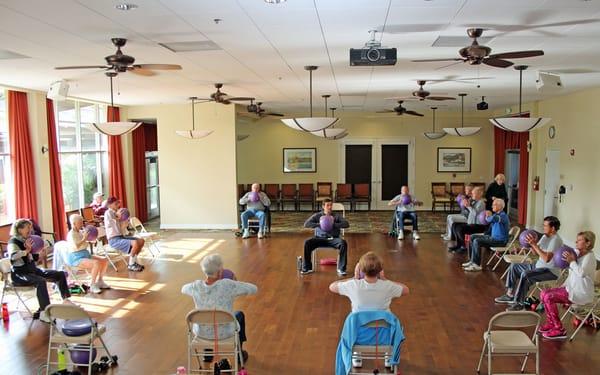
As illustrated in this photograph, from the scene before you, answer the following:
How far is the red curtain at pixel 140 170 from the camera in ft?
45.4

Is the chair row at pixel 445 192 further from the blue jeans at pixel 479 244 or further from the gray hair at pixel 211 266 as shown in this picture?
the gray hair at pixel 211 266

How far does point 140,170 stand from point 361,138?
6775 mm

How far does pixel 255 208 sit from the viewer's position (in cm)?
1184

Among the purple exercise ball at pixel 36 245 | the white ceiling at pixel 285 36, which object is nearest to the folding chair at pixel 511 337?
the white ceiling at pixel 285 36

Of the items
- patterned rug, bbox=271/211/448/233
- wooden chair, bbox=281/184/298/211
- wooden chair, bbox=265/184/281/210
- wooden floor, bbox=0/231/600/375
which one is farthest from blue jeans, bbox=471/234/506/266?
wooden chair, bbox=265/184/281/210

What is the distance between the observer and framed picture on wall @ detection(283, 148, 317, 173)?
54.9 feet

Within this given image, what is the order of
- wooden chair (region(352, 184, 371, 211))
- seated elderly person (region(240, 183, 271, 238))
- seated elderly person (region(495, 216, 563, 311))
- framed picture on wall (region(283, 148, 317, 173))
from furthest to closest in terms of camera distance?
1. framed picture on wall (region(283, 148, 317, 173))
2. wooden chair (region(352, 184, 371, 211))
3. seated elderly person (region(240, 183, 271, 238))
4. seated elderly person (region(495, 216, 563, 311))

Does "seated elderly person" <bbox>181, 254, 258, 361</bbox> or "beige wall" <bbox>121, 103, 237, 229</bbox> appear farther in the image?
"beige wall" <bbox>121, 103, 237, 229</bbox>

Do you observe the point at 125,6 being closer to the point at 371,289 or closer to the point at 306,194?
the point at 371,289

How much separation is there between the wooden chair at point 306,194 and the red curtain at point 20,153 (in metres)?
8.35

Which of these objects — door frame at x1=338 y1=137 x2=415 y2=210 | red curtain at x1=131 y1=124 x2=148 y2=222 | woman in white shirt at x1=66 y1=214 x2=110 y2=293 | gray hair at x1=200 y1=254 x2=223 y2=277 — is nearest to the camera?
gray hair at x1=200 y1=254 x2=223 y2=277

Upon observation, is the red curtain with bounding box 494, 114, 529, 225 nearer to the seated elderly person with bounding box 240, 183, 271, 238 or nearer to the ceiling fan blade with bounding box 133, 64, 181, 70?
the seated elderly person with bounding box 240, 183, 271, 238

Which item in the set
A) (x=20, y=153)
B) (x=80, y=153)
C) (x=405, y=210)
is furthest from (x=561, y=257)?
(x=80, y=153)

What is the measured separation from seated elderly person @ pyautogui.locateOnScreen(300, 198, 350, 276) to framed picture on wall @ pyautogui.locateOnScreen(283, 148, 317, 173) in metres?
8.33
